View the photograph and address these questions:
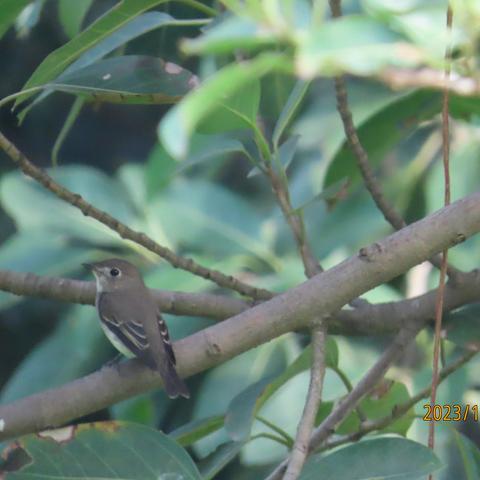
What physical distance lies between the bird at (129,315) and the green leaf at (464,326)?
23.8 inches

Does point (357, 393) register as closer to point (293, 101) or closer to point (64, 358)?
point (293, 101)

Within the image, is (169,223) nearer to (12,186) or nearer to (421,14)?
(12,186)

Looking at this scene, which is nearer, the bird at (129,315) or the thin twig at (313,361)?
the thin twig at (313,361)

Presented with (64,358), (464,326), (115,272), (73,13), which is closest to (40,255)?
(115,272)

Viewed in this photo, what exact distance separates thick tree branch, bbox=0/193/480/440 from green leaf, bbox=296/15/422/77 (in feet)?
3.04

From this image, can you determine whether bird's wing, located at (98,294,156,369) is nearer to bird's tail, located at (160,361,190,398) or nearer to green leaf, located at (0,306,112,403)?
green leaf, located at (0,306,112,403)

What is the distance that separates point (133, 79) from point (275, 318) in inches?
22.6

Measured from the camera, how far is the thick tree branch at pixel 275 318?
201 cm

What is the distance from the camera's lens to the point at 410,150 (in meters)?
4.45

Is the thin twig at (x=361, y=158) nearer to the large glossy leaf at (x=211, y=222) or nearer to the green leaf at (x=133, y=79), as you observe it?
the green leaf at (x=133, y=79)

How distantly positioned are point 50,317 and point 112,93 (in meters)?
3.41

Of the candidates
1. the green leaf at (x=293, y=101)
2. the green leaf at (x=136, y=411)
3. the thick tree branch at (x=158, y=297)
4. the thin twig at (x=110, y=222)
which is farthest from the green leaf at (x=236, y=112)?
the green leaf at (x=136, y=411)

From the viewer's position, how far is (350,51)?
1055 mm

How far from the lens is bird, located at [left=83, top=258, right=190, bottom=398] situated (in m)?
2.78
